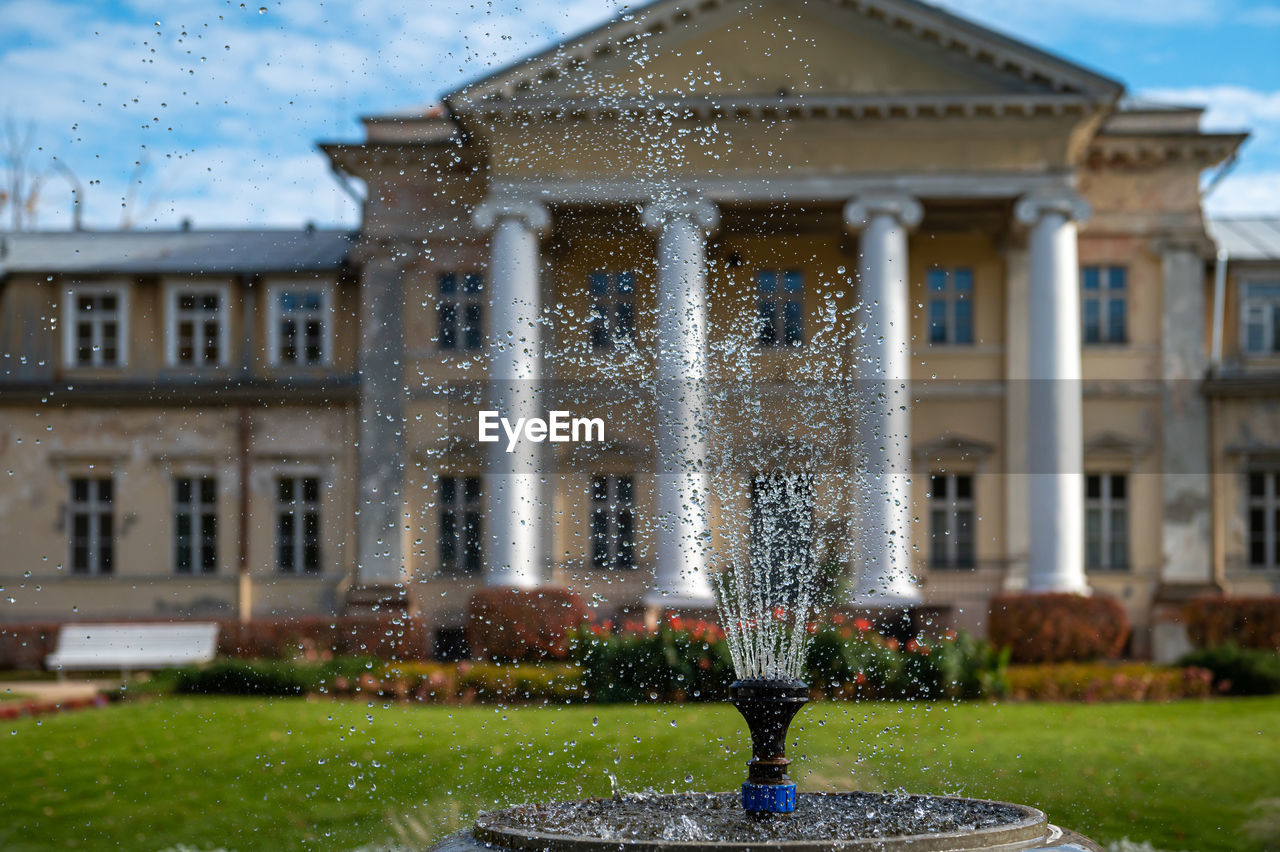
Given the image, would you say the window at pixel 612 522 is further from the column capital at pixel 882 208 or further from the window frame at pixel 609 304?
the column capital at pixel 882 208

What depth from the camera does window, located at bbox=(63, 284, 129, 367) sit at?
3133 cm

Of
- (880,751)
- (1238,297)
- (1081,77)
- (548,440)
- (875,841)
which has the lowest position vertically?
(880,751)

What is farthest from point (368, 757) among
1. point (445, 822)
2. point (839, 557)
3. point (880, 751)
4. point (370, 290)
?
point (370, 290)

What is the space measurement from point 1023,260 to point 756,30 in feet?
20.9

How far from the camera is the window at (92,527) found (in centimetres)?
3034

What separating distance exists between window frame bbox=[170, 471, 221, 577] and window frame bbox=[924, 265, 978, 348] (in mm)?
13580

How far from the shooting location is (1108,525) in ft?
95.3

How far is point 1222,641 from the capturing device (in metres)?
25.8

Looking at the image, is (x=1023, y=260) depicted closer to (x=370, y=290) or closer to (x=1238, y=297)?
(x=1238, y=297)

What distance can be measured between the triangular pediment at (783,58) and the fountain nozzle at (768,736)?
20576mm

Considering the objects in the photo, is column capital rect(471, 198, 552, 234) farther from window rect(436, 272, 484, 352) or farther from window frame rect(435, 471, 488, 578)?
window frame rect(435, 471, 488, 578)

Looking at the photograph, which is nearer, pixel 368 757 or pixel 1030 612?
pixel 368 757

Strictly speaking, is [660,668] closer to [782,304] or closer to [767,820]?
[782,304]

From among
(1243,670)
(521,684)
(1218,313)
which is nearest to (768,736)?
(521,684)
